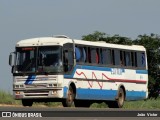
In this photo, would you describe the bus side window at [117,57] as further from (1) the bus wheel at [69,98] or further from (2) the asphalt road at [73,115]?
(2) the asphalt road at [73,115]

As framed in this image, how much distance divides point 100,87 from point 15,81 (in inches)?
178

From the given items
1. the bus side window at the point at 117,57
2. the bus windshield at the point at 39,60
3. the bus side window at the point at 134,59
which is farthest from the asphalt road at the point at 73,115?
the bus side window at the point at 134,59

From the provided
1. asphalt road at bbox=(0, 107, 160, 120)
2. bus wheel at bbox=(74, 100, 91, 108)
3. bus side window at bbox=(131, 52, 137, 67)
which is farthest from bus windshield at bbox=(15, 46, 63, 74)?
asphalt road at bbox=(0, 107, 160, 120)

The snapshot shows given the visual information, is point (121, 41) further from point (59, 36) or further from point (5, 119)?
point (5, 119)

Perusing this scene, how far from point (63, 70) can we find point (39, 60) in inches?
43.3

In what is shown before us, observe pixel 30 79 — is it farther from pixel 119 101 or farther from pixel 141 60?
pixel 141 60

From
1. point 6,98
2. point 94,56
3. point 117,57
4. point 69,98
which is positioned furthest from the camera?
point 6,98

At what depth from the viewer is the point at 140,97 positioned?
37.8m

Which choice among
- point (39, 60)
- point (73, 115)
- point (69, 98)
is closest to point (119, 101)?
point (69, 98)

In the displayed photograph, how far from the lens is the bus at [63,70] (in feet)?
100

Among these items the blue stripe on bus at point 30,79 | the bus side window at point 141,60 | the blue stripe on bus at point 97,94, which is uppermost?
the bus side window at point 141,60

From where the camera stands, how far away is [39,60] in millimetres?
30734

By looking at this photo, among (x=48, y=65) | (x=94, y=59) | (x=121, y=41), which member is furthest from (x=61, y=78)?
(x=121, y=41)

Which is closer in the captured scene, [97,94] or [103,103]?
[97,94]
